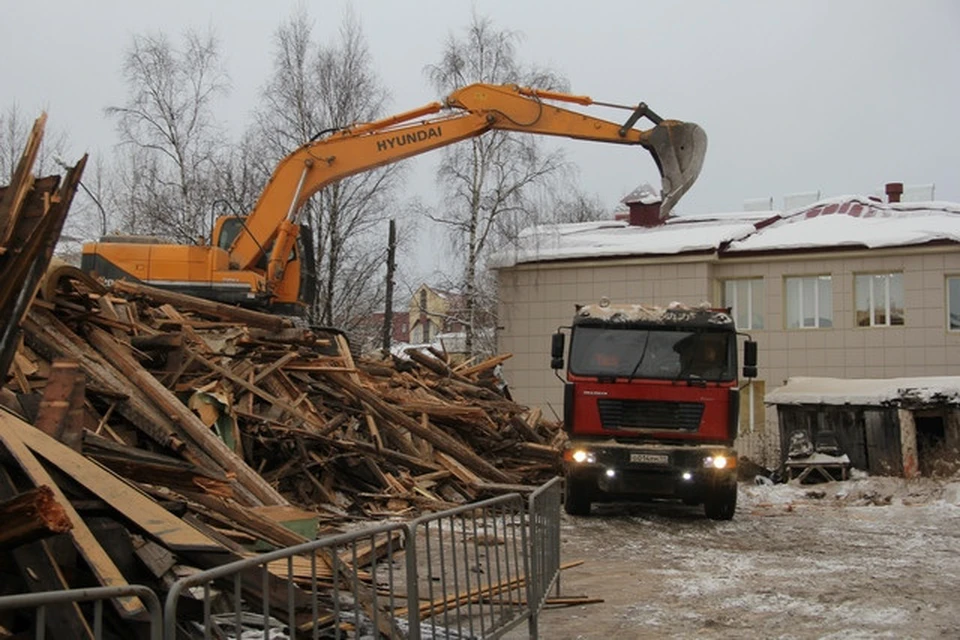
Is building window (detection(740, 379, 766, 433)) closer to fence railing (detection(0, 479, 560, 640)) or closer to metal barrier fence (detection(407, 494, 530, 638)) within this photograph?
fence railing (detection(0, 479, 560, 640))

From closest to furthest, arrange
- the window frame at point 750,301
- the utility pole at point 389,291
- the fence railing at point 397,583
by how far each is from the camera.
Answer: the fence railing at point 397,583, the window frame at point 750,301, the utility pole at point 389,291

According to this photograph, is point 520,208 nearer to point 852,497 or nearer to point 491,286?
point 491,286

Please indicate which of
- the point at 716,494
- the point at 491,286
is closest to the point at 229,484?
the point at 716,494

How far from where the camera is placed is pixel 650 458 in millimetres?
13781

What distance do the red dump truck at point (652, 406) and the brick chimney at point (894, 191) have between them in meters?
19.1

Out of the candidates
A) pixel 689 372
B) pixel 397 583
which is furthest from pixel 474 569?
pixel 689 372

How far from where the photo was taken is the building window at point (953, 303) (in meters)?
25.4

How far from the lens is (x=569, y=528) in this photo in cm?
1371

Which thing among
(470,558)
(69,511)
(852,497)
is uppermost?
(69,511)

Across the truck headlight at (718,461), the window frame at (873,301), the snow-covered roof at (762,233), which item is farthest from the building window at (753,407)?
the truck headlight at (718,461)

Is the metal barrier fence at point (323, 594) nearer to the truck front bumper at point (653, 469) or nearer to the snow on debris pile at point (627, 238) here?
the truck front bumper at point (653, 469)

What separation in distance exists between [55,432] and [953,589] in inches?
334

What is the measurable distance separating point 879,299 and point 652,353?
14416 millimetres

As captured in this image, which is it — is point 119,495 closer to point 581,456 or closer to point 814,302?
point 581,456
